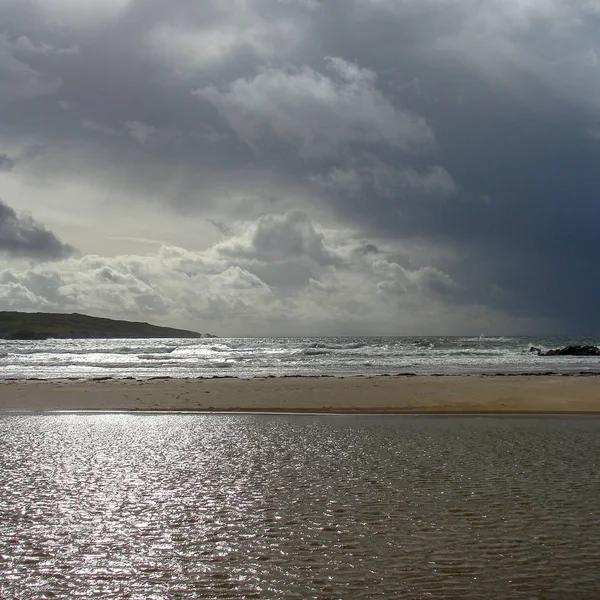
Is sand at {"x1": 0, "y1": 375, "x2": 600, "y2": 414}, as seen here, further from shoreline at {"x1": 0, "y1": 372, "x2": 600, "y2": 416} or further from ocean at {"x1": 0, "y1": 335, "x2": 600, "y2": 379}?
ocean at {"x1": 0, "y1": 335, "x2": 600, "y2": 379}

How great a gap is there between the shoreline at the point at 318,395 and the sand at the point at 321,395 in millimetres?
32

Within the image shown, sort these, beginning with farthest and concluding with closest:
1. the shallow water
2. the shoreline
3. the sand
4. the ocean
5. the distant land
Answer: the distant land → the ocean → the sand → the shoreline → the shallow water

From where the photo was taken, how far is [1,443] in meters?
12.0

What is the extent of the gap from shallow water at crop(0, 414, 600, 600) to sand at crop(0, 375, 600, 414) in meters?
6.91

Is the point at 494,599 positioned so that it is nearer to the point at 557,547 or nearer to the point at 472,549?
the point at 472,549

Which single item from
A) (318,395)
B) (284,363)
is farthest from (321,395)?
(284,363)

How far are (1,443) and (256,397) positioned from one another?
11344mm

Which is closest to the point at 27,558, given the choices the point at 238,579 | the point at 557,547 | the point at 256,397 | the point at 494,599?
the point at 238,579

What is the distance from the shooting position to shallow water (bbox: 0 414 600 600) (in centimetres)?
507

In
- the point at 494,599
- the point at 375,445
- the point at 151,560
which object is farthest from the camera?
the point at 375,445

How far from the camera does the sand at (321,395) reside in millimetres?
19344

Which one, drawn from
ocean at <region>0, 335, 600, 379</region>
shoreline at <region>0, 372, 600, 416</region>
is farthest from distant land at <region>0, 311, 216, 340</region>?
shoreline at <region>0, 372, 600, 416</region>

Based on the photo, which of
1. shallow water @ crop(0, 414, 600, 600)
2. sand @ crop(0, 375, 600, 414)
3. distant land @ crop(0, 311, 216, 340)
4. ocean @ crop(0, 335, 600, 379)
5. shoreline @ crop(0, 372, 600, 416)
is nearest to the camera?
shallow water @ crop(0, 414, 600, 600)

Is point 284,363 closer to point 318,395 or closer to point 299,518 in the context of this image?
point 318,395
